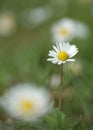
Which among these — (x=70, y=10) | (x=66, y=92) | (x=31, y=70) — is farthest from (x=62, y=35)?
(x=70, y=10)

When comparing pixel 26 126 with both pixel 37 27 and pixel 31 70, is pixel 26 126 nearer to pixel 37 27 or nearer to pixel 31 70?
pixel 31 70

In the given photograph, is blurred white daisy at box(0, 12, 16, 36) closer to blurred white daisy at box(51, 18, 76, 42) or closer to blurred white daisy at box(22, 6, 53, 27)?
blurred white daisy at box(22, 6, 53, 27)

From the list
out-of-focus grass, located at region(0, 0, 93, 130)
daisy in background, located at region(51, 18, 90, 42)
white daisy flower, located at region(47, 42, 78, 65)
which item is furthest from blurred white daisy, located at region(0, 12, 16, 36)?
white daisy flower, located at region(47, 42, 78, 65)

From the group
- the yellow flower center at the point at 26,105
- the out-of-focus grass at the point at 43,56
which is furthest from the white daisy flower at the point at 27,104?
the out-of-focus grass at the point at 43,56

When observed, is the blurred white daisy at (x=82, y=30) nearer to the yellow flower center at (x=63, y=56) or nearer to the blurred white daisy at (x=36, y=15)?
the blurred white daisy at (x=36, y=15)

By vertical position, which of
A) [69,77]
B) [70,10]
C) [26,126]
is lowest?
[26,126]
